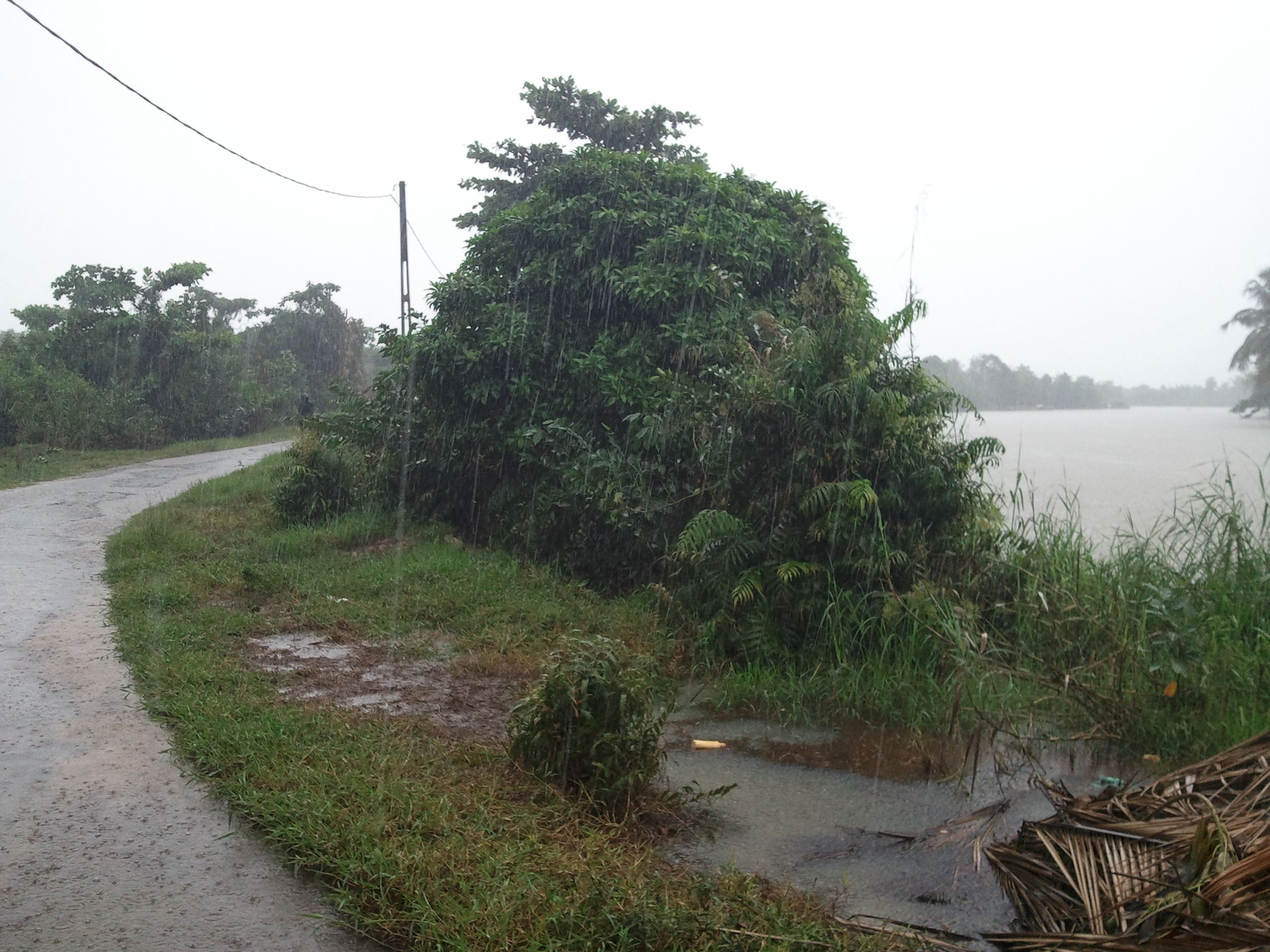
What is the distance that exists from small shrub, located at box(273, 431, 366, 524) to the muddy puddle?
6.97m

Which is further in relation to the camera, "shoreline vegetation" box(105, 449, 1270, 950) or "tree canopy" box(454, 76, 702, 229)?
"tree canopy" box(454, 76, 702, 229)

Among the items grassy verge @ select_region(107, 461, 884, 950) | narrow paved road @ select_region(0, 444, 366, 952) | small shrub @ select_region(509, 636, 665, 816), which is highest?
small shrub @ select_region(509, 636, 665, 816)

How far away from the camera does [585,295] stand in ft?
32.3

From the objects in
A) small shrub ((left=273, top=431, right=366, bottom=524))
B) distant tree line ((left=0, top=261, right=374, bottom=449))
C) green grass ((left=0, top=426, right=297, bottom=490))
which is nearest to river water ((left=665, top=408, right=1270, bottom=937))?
small shrub ((left=273, top=431, right=366, bottom=524))

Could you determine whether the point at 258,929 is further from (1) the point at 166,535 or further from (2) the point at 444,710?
(1) the point at 166,535

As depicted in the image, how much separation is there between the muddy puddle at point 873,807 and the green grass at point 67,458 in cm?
1451

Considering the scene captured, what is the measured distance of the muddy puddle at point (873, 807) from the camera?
11.3 feet

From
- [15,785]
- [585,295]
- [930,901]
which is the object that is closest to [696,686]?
[930,901]

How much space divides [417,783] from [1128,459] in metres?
6.38

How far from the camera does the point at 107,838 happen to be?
3588 millimetres

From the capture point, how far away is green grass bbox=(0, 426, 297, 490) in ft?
56.2

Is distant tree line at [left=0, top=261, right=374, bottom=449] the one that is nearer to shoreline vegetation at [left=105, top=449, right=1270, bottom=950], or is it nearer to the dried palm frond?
shoreline vegetation at [left=105, top=449, right=1270, bottom=950]

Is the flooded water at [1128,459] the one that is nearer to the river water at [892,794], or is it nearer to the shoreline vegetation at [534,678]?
the river water at [892,794]

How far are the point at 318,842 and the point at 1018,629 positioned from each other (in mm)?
3947
